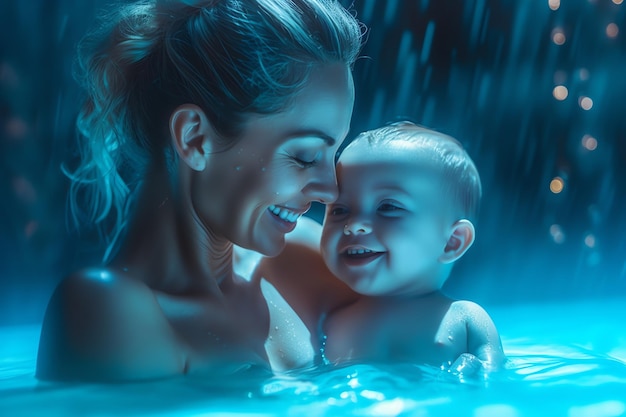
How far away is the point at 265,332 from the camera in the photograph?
1.64 meters

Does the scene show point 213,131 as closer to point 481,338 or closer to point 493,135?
point 481,338

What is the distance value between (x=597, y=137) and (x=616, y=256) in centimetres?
Answer: 58

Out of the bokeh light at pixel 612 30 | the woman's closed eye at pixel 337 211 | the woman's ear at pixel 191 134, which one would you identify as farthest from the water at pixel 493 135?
the woman's ear at pixel 191 134

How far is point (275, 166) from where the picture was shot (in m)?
1.53

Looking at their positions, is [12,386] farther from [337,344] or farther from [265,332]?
[337,344]

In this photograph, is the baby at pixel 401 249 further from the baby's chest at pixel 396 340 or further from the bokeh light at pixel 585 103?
the bokeh light at pixel 585 103

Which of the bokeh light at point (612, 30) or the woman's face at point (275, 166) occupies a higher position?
the bokeh light at point (612, 30)

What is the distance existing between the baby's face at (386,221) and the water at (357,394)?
0.24 metres

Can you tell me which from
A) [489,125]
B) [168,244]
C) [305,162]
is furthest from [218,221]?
[489,125]

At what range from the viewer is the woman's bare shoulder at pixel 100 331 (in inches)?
50.4

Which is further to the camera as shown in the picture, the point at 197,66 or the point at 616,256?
the point at 616,256

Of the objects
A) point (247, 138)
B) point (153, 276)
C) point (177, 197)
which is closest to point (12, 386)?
point (153, 276)

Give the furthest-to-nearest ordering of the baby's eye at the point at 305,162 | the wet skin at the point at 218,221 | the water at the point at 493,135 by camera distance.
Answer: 1. the water at the point at 493,135
2. the baby's eye at the point at 305,162
3. the wet skin at the point at 218,221

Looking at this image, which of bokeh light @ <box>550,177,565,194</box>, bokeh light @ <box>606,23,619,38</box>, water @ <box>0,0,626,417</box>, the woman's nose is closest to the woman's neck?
the woman's nose
